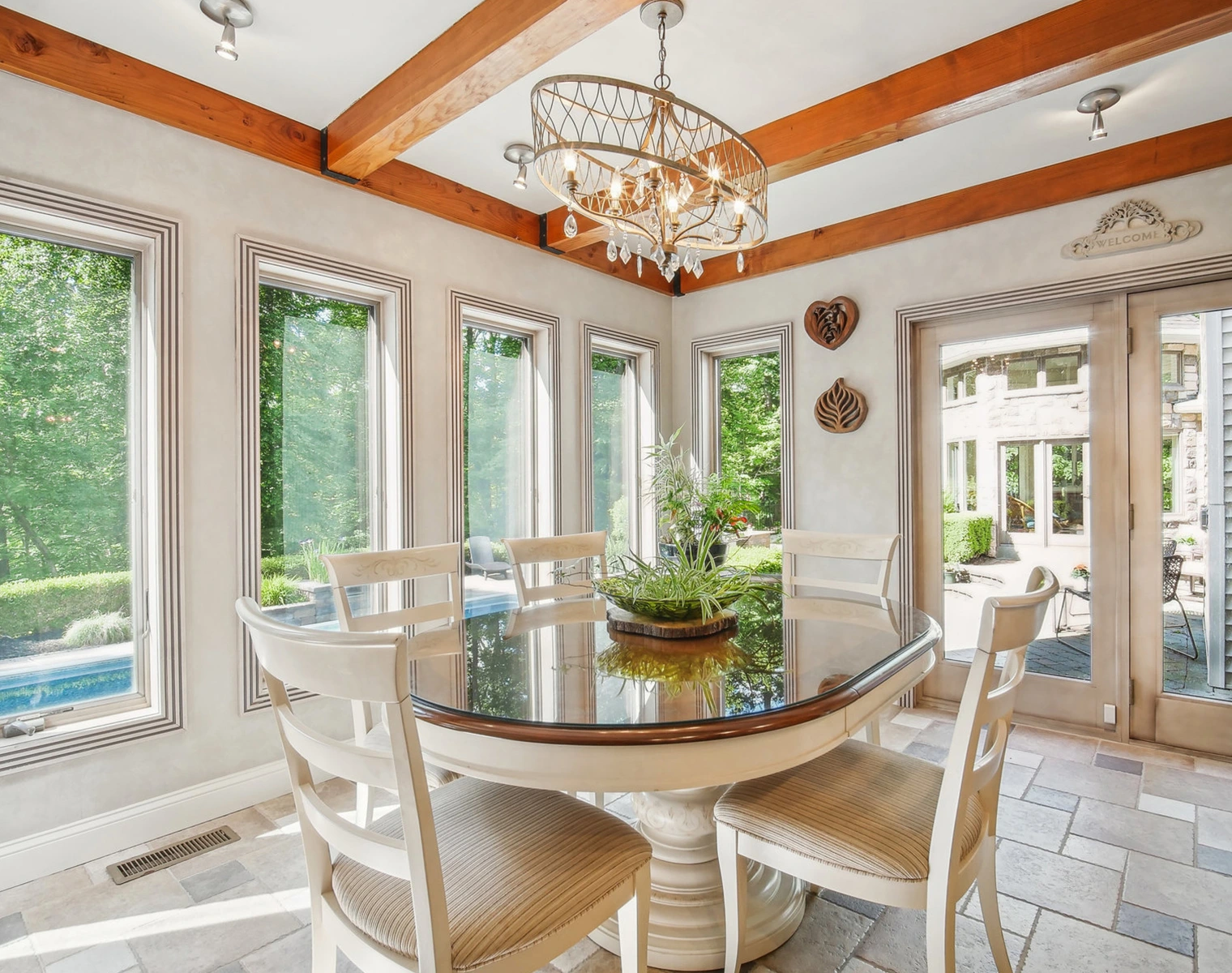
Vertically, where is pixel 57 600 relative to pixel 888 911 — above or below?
above

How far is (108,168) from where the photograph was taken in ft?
7.29

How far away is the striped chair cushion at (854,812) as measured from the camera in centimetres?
131

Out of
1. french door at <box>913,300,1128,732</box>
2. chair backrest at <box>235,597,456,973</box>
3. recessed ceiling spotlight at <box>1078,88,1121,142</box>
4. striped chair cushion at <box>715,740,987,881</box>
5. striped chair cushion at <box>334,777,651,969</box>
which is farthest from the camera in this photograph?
french door at <box>913,300,1128,732</box>

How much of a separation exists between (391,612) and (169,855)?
1039 millimetres

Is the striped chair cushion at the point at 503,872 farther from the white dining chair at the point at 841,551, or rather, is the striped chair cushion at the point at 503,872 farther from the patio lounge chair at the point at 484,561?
the patio lounge chair at the point at 484,561

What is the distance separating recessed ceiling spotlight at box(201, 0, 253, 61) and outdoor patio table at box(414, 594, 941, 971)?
1.86m

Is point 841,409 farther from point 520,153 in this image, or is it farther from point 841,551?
point 520,153

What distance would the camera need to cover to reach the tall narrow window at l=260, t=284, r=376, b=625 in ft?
8.89

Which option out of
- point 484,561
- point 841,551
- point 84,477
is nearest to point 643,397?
point 484,561

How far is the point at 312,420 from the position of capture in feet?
9.41

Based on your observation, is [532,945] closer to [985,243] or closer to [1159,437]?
[1159,437]

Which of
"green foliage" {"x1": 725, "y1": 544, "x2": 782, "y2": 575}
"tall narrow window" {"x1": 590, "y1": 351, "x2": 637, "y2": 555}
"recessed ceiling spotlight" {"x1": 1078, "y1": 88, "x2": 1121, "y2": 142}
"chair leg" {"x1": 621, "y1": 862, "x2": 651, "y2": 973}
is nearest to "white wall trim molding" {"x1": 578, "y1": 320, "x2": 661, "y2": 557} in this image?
"tall narrow window" {"x1": 590, "y1": 351, "x2": 637, "y2": 555}

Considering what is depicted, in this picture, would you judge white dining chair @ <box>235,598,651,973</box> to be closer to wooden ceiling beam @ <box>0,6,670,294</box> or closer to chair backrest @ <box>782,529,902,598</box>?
chair backrest @ <box>782,529,902,598</box>

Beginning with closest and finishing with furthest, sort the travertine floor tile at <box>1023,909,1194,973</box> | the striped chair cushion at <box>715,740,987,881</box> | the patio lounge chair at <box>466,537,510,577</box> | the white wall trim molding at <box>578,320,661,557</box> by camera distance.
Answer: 1. the striped chair cushion at <box>715,740,987,881</box>
2. the travertine floor tile at <box>1023,909,1194,973</box>
3. the patio lounge chair at <box>466,537,510,577</box>
4. the white wall trim molding at <box>578,320,661,557</box>
